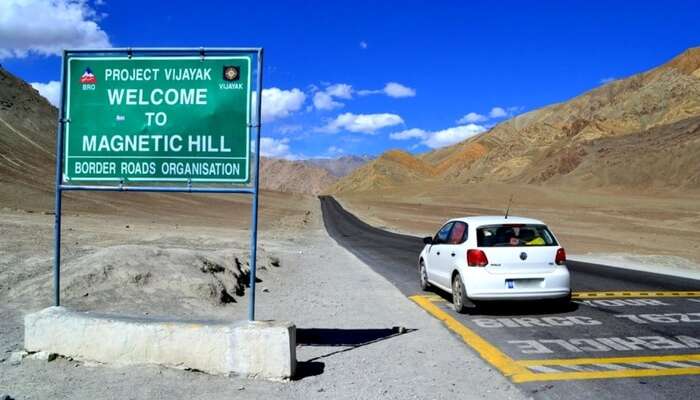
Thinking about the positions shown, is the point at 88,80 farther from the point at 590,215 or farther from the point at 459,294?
the point at 590,215

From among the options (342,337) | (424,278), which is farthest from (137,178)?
(424,278)

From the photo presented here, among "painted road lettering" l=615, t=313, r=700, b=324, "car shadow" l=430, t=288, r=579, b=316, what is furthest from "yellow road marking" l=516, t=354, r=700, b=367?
"car shadow" l=430, t=288, r=579, b=316

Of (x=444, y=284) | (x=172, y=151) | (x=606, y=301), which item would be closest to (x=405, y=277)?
(x=444, y=284)

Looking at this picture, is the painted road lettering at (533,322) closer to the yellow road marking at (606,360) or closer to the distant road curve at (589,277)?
the yellow road marking at (606,360)

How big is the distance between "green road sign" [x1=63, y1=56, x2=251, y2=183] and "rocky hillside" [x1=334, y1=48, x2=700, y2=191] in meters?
84.2

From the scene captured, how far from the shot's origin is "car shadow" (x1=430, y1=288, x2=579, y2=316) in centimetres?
1006

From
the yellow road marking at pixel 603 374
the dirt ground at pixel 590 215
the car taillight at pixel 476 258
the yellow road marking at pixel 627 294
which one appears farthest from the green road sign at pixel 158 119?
the dirt ground at pixel 590 215

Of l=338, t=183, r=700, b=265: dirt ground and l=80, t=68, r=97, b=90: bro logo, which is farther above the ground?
l=80, t=68, r=97, b=90: bro logo

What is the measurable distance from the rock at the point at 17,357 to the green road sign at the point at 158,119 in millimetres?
1803

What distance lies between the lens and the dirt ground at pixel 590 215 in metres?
33.2

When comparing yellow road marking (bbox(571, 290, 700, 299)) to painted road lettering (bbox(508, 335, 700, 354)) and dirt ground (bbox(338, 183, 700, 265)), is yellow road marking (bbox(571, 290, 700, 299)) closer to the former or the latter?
painted road lettering (bbox(508, 335, 700, 354))

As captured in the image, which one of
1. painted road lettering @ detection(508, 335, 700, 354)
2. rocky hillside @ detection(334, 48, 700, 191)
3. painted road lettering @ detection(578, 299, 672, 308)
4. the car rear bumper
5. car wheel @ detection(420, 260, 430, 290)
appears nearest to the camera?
painted road lettering @ detection(508, 335, 700, 354)

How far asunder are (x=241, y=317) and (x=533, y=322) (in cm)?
421

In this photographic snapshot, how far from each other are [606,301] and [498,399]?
621cm
